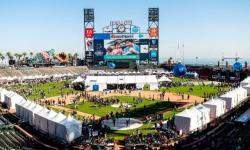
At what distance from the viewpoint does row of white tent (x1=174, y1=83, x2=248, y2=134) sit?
121 feet

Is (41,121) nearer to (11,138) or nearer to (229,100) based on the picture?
(11,138)

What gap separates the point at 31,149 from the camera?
33312 millimetres

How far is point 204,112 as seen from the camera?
40125 mm

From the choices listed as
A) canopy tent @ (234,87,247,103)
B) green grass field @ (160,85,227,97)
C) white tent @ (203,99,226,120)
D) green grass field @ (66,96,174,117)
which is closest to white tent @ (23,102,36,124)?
green grass field @ (66,96,174,117)

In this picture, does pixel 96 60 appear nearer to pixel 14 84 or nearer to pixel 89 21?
pixel 89 21

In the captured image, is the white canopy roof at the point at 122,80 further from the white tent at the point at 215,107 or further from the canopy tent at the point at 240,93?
the white tent at the point at 215,107

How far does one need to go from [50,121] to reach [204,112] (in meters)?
17.2

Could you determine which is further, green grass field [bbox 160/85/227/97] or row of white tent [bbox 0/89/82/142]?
green grass field [bbox 160/85/227/97]

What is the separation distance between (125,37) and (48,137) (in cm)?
6704

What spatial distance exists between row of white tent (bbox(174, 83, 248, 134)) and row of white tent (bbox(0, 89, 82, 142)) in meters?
10.7

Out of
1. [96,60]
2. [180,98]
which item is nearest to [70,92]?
[180,98]

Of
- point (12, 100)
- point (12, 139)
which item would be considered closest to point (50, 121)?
point (12, 139)

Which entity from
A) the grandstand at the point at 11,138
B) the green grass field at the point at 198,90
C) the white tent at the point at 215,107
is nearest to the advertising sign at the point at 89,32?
the green grass field at the point at 198,90

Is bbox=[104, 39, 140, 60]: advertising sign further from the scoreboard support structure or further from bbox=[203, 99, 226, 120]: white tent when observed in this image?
bbox=[203, 99, 226, 120]: white tent
